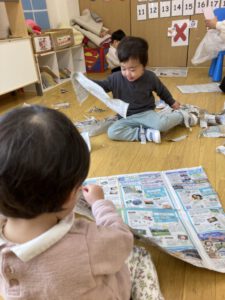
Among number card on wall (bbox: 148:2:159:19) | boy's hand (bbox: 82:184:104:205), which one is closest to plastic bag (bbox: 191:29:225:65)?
number card on wall (bbox: 148:2:159:19)

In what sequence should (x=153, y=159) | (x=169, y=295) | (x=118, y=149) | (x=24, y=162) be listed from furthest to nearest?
1. (x=118, y=149)
2. (x=153, y=159)
3. (x=169, y=295)
4. (x=24, y=162)

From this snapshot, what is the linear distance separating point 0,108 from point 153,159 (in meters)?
1.39

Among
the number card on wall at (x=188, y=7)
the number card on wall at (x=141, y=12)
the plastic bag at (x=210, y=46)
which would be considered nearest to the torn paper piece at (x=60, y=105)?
the plastic bag at (x=210, y=46)

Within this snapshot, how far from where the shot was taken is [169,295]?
24.9 inches

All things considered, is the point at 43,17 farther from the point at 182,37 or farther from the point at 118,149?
the point at 118,149

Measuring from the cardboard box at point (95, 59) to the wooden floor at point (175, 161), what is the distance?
1072 mm

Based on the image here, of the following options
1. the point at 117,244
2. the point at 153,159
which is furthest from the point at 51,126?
the point at 153,159

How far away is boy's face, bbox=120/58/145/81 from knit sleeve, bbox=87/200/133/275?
99 cm

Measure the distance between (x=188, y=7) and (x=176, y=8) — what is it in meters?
0.12

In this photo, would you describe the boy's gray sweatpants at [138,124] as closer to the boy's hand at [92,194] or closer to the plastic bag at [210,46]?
the boy's hand at [92,194]

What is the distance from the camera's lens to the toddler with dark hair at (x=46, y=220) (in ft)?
1.10

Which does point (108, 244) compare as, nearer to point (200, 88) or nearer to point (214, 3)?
point (200, 88)

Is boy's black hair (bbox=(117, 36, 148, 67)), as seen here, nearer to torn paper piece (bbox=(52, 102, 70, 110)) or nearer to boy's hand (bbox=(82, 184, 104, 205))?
torn paper piece (bbox=(52, 102, 70, 110))

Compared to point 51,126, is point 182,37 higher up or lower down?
lower down
